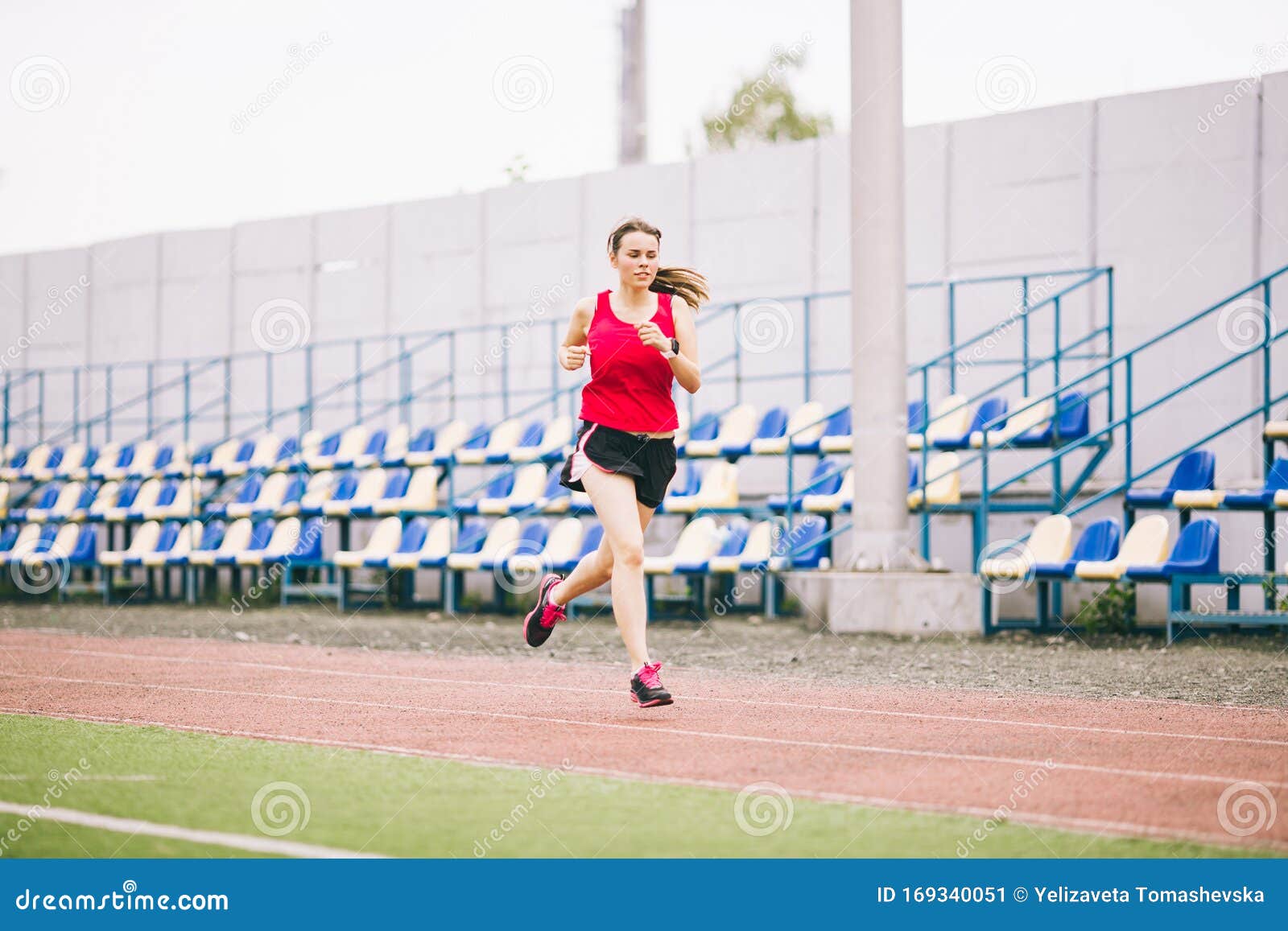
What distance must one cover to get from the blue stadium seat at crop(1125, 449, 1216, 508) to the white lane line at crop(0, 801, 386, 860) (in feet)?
29.7

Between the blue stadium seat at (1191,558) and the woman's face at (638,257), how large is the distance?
582cm

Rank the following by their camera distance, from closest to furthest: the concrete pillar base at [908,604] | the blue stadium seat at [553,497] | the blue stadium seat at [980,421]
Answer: the concrete pillar base at [908,604] → the blue stadium seat at [980,421] → the blue stadium seat at [553,497]

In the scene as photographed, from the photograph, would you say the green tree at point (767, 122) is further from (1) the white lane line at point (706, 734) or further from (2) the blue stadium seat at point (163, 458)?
(1) the white lane line at point (706, 734)

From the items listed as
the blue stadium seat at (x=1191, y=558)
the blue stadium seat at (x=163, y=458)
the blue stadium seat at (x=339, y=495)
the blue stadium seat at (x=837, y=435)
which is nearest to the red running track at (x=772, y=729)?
the blue stadium seat at (x=1191, y=558)

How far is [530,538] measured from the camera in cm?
1573

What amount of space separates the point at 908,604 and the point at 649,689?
17.7ft

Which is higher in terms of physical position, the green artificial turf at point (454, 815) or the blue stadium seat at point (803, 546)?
the blue stadium seat at point (803, 546)

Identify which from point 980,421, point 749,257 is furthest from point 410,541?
point 980,421

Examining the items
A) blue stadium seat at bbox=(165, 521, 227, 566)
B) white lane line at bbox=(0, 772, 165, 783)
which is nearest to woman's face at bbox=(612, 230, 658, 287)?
white lane line at bbox=(0, 772, 165, 783)

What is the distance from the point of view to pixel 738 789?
473 cm

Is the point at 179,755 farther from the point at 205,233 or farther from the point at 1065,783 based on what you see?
the point at 205,233

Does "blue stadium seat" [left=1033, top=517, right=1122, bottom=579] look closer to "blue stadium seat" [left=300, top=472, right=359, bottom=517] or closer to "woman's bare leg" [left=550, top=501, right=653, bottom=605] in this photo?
"woman's bare leg" [left=550, top=501, right=653, bottom=605]

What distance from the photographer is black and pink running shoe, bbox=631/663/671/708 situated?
21.3 ft

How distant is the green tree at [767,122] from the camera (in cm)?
4419
